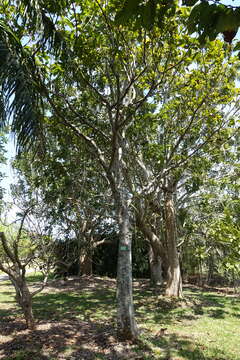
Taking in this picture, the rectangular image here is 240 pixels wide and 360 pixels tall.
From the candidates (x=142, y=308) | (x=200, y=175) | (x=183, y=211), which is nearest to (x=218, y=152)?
(x=200, y=175)

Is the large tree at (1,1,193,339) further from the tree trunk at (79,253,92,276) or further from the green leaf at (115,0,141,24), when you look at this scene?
the tree trunk at (79,253,92,276)

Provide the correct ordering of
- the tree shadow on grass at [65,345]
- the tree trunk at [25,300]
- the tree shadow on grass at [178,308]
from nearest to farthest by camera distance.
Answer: the tree shadow on grass at [65,345] < the tree trunk at [25,300] < the tree shadow on grass at [178,308]

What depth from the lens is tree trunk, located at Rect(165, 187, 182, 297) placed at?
9336 millimetres

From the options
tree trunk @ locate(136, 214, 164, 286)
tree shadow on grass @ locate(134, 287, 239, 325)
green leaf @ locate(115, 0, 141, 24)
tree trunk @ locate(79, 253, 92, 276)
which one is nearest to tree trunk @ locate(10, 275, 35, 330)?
tree shadow on grass @ locate(134, 287, 239, 325)

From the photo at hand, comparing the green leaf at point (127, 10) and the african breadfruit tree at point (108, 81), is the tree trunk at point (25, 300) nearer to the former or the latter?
the african breadfruit tree at point (108, 81)

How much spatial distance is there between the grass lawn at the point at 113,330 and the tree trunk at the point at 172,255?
54 centimetres

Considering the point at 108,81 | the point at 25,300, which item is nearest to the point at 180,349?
the point at 25,300

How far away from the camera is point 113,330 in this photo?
5.54 metres

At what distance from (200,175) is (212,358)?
602cm

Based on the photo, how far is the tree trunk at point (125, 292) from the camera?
4.81 meters

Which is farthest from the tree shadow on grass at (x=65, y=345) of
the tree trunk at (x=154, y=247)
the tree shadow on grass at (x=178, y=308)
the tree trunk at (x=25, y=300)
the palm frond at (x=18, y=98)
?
the tree trunk at (x=154, y=247)

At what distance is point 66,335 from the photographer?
520 cm

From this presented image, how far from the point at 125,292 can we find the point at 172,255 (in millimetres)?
5001

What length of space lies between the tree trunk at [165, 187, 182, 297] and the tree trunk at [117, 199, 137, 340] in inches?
170
